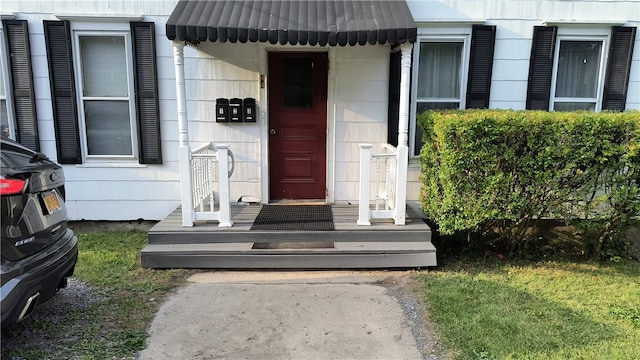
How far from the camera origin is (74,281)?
3.88 meters

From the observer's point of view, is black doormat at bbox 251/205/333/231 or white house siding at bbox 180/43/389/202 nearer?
black doormat at bbox 251/205/333/231

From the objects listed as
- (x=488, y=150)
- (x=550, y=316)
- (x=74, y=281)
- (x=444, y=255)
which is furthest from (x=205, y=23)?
(x=550, y=316)

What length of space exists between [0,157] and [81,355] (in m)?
1.32

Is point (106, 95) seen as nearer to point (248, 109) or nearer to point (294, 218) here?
point (248, 109)

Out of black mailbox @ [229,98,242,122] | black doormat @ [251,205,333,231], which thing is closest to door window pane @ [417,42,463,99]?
black doormat @ [251,205,333,231]

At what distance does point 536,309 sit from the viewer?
3.43 m

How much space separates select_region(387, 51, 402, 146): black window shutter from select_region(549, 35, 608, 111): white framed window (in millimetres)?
1942

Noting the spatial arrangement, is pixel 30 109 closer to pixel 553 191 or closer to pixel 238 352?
pixel 238 352

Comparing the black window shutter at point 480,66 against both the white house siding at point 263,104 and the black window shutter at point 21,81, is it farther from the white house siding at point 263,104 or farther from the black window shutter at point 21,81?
the black window shutter at point 21,81

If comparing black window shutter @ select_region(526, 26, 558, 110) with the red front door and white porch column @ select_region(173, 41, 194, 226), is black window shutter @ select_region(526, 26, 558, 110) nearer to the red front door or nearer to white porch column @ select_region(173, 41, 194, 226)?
the red front door

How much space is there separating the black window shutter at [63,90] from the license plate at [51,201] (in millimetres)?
2693

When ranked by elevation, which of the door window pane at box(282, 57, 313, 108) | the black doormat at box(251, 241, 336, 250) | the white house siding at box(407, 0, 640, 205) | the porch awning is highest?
the white house siding at box(407, 0, 640, 205)

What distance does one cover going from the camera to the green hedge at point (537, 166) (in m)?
3.94

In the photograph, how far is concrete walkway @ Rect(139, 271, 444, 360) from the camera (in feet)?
9.45
